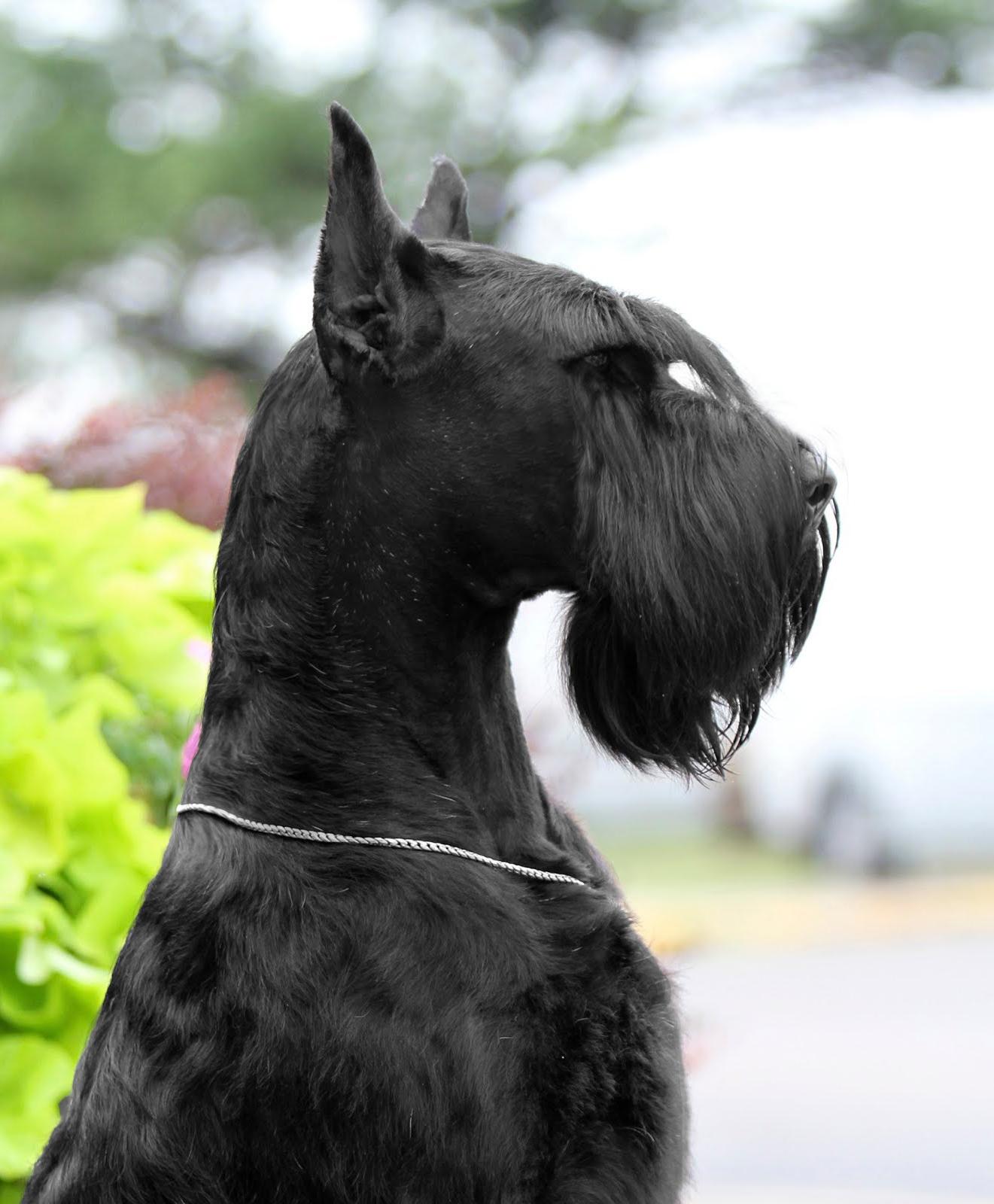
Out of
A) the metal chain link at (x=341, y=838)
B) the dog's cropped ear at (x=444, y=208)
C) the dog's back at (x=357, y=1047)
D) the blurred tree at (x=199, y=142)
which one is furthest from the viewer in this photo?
the blurred tree at (x=199, y=142)

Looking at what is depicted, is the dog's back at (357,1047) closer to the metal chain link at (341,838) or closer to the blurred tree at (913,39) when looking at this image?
the metal chain link at (341,838)

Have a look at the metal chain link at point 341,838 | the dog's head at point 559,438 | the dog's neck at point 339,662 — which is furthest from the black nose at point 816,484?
the metal chain link at point 341,838

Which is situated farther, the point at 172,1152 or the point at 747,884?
the point at 747,884

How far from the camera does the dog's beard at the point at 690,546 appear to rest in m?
1.86

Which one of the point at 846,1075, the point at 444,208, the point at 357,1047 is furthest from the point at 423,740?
the point at 846,1075

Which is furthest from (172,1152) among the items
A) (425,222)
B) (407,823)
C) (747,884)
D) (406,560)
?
(747,884)

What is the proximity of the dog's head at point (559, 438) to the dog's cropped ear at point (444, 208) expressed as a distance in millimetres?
312

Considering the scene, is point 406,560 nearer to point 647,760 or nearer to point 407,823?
point 407,823

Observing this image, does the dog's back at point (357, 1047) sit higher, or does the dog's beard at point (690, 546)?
the dog's beard at point (690, 546)

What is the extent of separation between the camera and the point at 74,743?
269 centimetres

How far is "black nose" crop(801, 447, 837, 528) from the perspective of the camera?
1901mm

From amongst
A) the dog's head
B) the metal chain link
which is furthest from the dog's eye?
the metal chain link

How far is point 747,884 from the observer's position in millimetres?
13492

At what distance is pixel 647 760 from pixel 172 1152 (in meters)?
0.79
